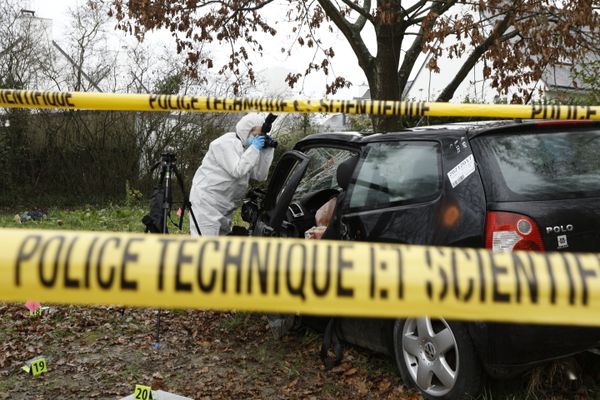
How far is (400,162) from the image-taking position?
3.48 metres

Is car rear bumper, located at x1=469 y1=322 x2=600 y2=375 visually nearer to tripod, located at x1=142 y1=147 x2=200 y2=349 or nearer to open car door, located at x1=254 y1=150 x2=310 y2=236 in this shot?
open car door, located at x1=254 y1=150 x2=310 y2=236

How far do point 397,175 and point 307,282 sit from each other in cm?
230

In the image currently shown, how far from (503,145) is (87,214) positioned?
10.5 meters

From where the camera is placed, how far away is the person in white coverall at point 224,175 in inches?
207

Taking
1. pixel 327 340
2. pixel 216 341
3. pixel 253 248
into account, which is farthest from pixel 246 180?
pixel 253 248

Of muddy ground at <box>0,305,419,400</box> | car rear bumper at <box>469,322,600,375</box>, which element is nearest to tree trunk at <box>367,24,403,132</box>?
muddy ground at <box>0,305,419,400</box>

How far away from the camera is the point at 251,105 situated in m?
3.83

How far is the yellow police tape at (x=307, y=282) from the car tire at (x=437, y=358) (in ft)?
5.78

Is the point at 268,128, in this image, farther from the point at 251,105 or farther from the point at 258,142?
the point at 251,105

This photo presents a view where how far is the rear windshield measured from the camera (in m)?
2.80

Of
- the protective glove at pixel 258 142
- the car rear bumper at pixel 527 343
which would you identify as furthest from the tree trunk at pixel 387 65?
the car rear bumper at pixel 527 343

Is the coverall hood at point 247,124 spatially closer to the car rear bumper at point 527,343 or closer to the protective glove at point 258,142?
the protective glove at point 258,142

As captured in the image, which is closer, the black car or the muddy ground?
the black car

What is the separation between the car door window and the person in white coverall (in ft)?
5.76
